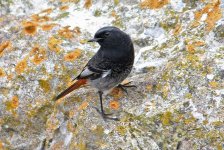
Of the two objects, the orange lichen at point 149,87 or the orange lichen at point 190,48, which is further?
the orange lichen at point 190,48

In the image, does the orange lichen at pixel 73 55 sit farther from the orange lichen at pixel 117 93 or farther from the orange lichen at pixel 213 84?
the orange lichen at pixel 213 84

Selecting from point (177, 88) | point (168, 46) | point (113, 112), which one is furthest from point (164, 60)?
point (113, 112)

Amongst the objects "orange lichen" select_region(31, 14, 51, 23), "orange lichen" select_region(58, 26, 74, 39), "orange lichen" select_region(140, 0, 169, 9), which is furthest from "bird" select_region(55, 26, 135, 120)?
"orange lichen" select_region(31, 14, 51, 23)

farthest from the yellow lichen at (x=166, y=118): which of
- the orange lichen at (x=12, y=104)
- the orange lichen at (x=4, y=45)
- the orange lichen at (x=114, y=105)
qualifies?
the orange lichen at (x=4, y=45)

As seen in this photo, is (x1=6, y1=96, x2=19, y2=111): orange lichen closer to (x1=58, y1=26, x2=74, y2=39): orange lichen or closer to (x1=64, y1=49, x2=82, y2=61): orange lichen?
(x1=64, y1=49, x2=82, y2=61): orange lichen

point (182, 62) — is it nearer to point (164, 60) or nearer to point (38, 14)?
point (164, 60)
